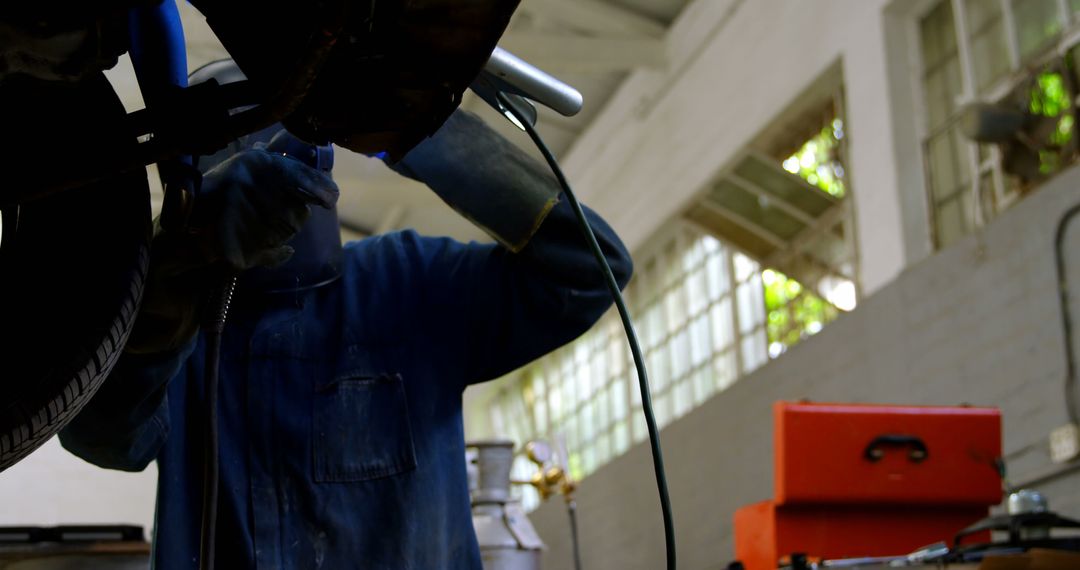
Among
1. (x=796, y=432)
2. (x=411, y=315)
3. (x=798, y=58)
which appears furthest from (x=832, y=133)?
(x=411, y=315)

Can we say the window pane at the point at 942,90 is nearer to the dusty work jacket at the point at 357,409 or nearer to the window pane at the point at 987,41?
the window pane at the point at 987,41

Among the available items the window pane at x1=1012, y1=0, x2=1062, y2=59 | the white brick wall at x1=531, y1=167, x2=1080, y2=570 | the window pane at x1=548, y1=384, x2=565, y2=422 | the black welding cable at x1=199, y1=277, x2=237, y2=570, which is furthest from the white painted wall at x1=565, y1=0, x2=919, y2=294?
the black welding cable at x1=199, y1=277, x2=237, y2=570

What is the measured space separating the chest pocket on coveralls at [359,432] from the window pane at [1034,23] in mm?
4017

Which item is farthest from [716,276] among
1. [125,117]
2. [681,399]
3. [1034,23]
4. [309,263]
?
[125,117]

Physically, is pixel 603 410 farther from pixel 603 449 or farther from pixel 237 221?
pixel 237 221

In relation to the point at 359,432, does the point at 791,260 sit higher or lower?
higher

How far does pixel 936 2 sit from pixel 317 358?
15.6ft

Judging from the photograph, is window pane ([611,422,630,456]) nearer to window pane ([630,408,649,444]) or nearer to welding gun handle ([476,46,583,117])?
window pane ([630,408,649,444])

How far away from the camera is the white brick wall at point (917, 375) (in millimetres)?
4805

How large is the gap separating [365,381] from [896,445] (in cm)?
171

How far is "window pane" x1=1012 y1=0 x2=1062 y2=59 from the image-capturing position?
17.1ft

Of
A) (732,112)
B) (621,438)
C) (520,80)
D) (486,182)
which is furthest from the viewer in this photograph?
(621,438)

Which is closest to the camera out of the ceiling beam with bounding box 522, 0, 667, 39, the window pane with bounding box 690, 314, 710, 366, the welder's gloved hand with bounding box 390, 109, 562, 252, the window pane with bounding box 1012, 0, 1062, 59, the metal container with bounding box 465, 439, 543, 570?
the welder's gloved hand with bounding box 390, 109, 562, 252

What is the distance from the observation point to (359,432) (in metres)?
1.81
